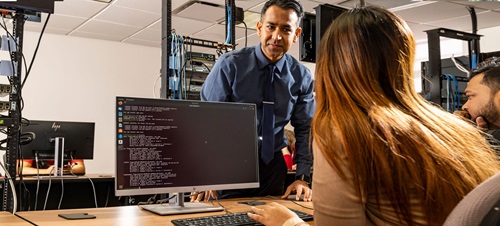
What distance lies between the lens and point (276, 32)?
82.3 inches

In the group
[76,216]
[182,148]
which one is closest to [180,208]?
[182,148]

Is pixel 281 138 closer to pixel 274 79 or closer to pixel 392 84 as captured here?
pixel 274 79

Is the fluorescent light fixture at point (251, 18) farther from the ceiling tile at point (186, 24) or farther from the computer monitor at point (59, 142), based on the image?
the computer monitor at point (59, 142)

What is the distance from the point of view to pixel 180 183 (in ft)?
5.24

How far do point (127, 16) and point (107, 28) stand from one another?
2.58ft

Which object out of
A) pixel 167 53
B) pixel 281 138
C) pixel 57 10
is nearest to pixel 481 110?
pixel 281 138

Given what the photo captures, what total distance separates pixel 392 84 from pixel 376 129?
15 centimetres

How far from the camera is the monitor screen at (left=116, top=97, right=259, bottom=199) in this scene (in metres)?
1.50

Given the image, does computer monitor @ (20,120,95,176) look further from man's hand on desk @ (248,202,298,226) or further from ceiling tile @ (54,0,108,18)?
man's hand on desk @ (248,202,298,226)

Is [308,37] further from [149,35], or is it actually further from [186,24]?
[149,35]

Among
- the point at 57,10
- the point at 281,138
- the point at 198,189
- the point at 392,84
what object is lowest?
the point at 198,189

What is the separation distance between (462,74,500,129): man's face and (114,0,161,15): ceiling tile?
11.3 ft

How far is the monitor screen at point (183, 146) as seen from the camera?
4.92 ft

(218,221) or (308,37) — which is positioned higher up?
(308,37)
